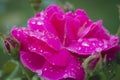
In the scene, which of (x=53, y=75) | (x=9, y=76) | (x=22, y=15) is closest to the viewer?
(x=53, y=75)

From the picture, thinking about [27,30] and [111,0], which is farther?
[111,0]

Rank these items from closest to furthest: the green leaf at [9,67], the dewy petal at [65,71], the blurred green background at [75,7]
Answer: the dewy petal at [65,71]
the green leaf at [9,67]
the blurred green background at [75,7]

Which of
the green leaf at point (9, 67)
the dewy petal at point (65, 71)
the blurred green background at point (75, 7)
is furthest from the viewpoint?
the blurred green background at point (75, 7)

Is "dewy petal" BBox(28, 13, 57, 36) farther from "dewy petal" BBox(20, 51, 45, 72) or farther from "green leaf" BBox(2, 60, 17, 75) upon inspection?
"green leaf" BBox(2, 60, 17, 75)

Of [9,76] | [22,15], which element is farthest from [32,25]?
[22,15]

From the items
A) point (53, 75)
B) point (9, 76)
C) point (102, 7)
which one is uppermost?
point (53, 75)

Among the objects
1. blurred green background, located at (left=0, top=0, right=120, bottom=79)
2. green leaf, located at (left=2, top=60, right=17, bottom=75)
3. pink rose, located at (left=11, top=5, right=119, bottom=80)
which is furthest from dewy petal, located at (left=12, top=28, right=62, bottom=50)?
blurred green background, located at (left=0, top=0, right=120, bottom=79)

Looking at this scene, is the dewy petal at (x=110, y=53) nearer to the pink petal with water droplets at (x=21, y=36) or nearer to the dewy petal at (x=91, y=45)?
the dewy petal at (x=91, y=45)

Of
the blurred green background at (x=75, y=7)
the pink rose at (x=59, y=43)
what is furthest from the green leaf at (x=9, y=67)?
the blurred green background at (x=75, y=7)

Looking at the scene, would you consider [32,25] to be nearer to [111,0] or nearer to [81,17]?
[81,17]
